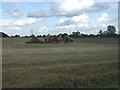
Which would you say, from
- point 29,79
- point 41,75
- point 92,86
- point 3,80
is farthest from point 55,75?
point 3,80

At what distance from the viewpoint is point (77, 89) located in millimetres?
10383

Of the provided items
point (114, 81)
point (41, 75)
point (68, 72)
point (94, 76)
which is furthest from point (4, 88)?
point (114, 81)

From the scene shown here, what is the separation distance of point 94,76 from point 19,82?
16.2 ft

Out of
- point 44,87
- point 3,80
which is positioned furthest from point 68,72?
point 3,80

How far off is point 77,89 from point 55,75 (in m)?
1.95

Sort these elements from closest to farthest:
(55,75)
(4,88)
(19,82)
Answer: (4,88)
(19,82)
(55,75)

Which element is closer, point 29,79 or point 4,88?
point 4,88

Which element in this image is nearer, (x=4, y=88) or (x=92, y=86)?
(x=4, y=88)

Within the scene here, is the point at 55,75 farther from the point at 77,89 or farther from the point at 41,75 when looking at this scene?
the point at 77,89

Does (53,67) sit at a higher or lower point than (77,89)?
higher

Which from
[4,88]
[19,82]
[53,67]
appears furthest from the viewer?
[53,67]

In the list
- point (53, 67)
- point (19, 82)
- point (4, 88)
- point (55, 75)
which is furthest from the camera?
point (53, 67)

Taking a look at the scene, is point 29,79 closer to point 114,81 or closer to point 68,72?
point 68,72

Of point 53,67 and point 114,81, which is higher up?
point 53,67
